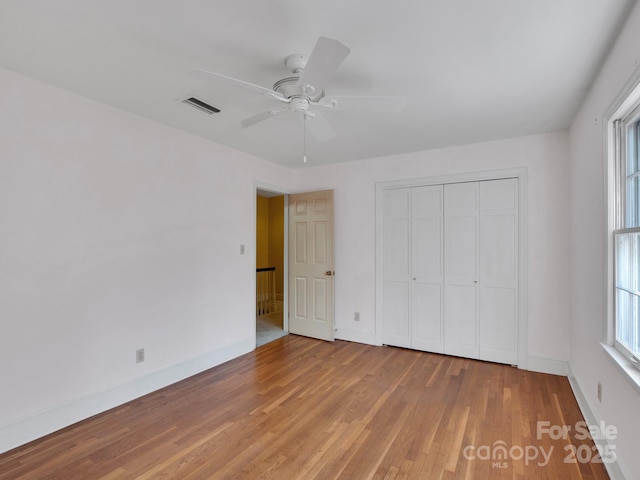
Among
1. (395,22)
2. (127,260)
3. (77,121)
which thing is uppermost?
(395,22)

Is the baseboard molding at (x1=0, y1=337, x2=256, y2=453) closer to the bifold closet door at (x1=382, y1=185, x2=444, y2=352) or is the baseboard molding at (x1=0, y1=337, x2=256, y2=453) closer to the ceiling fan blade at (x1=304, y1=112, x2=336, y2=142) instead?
the bifold closet door at (x1=382, y1=185, x2=444, y2=352)

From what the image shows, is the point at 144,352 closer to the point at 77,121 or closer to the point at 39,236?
the point at 39,236

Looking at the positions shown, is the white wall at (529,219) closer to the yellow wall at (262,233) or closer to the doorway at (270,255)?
the doorway at (270,255)

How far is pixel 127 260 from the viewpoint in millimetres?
2740

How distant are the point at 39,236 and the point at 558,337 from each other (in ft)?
15.2

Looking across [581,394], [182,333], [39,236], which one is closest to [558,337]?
[581,394]

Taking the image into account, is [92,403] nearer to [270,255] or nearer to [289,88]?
[289,88]

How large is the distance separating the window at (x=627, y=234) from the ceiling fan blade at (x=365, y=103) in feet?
4.17

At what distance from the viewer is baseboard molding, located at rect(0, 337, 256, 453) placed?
2105mm

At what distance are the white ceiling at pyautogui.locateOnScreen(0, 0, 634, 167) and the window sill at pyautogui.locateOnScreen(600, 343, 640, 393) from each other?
177cm

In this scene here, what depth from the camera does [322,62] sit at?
1.50 m

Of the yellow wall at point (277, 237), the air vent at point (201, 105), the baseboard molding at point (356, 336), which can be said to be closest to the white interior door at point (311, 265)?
the baseboard molding at point (356, 336)

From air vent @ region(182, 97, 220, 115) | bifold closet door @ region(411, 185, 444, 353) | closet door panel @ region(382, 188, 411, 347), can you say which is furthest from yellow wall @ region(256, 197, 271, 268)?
air vent @ region(182, 97, 220, 115)

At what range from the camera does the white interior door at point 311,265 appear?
174 inches
